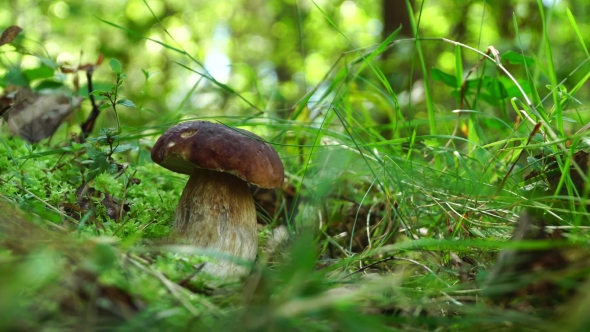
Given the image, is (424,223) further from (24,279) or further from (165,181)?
(24,279)

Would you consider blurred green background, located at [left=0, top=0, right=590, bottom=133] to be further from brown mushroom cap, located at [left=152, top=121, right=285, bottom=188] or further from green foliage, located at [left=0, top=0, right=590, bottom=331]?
brown mushroom cap, located at [left=152, top=121, right=285, bottom=188]

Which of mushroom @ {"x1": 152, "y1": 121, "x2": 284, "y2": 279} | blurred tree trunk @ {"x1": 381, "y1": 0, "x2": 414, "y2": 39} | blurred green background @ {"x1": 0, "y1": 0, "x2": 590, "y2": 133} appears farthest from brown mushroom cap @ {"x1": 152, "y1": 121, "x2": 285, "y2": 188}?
blurred tree trunk @ {"x1": 381, "y1": 0, "x2": 414, "y2": 39}

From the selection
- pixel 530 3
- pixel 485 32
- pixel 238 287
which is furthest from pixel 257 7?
pixel 238 287

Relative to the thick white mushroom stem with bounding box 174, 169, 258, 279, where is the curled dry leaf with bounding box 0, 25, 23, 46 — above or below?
above

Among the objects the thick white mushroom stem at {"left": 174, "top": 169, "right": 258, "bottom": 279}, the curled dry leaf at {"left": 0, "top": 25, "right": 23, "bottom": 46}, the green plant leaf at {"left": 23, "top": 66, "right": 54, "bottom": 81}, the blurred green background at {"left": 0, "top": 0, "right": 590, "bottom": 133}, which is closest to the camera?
the thick white mushroom stem at {"left": 174, "top": 169, "right": 258, "bottom": 279}

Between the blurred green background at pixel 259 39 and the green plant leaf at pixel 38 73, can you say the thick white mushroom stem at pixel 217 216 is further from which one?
the green plant leaf at pixel 38 73

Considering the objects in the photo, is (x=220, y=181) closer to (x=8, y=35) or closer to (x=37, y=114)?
(x=8, y=35)
